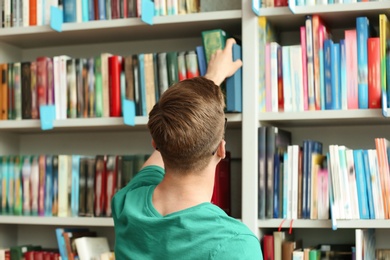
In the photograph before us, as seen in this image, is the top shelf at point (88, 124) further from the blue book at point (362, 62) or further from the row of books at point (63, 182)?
the blue book at point (362, 62)

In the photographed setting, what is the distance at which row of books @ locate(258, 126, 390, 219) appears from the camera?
7.95 feet

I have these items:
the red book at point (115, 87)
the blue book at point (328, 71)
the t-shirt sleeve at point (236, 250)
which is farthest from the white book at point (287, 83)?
the t-shirt sleeve at point (236, 250)

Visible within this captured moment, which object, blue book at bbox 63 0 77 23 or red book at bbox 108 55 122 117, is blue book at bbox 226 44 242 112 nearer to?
→ red book at bbox 108 55 122 117

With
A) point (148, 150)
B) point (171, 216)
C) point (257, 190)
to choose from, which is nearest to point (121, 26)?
point (148, 150)

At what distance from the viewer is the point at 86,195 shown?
284 cm

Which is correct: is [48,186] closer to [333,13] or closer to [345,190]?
[345,190]

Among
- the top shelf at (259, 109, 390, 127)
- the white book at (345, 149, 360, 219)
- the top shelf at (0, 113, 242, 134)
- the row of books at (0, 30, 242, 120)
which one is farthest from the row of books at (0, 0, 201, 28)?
the white book at (345, 149, 360, 219)

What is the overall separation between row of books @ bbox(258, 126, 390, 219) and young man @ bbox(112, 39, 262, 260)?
3.11ft

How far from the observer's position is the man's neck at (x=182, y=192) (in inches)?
61.5

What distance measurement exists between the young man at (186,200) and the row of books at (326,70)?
0.99 metres

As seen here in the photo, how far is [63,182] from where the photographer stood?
→ 287cm

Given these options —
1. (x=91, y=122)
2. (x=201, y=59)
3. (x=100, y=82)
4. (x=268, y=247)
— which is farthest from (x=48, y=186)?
(x=268, y=247)

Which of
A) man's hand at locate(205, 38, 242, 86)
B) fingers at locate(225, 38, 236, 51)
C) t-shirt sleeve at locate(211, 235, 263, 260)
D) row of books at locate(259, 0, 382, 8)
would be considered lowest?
t-shirt sleeve at locate(211, 235, 263, 260)

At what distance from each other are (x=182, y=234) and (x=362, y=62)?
121 centimetres
